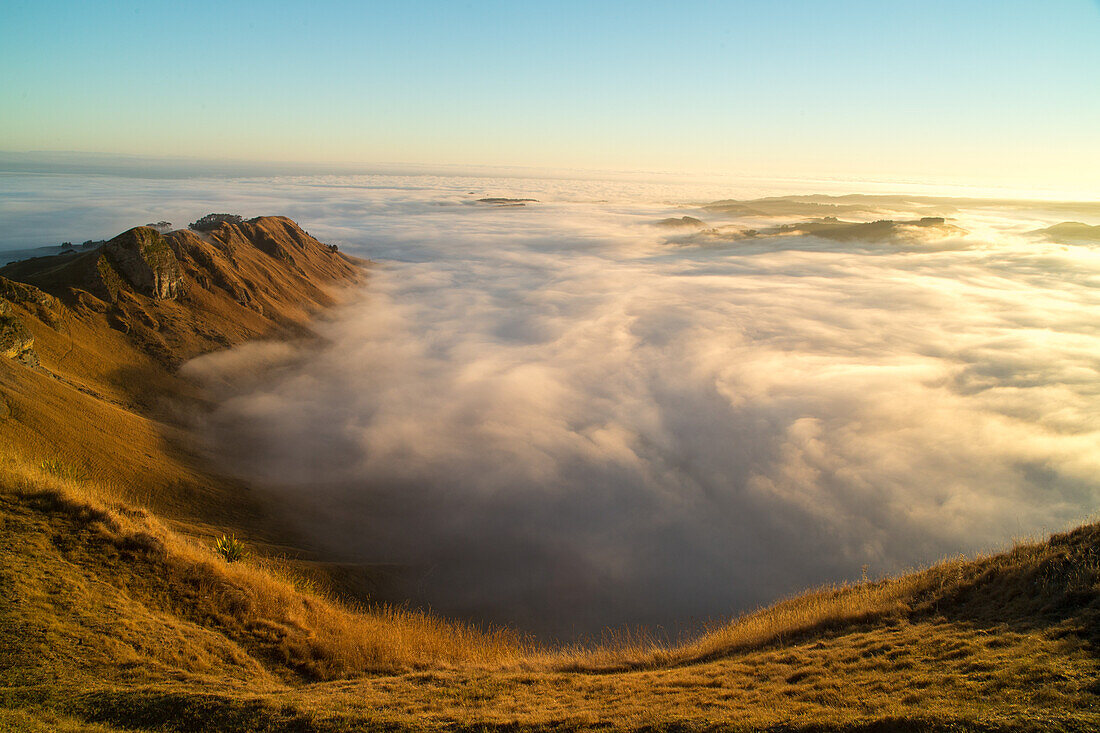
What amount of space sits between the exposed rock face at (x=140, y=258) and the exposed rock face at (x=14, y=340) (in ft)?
50.7

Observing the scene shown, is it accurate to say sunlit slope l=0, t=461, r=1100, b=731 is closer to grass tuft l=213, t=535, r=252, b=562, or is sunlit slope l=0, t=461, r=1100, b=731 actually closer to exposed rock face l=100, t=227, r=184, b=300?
grass tuft l=213, t=535, r=252, b=562

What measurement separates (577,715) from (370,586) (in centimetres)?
1926

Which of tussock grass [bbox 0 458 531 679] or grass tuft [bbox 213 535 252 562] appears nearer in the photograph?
tussock grass [bbox 0 458 531 679]

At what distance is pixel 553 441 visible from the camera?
50062mm

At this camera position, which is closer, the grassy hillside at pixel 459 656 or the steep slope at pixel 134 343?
the grassy hillside at pixel 459 656

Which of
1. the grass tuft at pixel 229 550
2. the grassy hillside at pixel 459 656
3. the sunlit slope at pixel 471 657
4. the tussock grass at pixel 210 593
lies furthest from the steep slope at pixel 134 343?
the sunlit slope at pixel 471 657

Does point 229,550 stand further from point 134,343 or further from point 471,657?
point 134,343

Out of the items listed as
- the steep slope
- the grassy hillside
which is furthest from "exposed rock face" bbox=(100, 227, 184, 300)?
the grassy hillside

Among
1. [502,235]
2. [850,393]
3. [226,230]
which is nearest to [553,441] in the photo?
[850,393]

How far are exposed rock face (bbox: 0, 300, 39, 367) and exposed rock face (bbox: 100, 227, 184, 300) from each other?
50.7 ft

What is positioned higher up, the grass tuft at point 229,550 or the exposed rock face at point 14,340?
the exposed rock face at point 14,340

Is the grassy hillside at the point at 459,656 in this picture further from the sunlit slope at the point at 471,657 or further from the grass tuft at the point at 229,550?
the grass tuft at the point at 229,550

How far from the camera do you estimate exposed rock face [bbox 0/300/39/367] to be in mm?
27328

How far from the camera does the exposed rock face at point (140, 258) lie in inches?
1737
